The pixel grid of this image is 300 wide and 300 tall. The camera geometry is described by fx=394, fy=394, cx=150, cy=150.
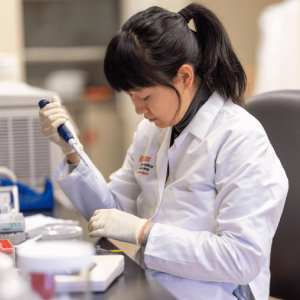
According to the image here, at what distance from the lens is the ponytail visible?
933 millimetres

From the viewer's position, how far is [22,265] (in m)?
0.43

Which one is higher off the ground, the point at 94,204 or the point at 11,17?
the point at 11,17

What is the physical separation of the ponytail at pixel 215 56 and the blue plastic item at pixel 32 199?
2.22 feet

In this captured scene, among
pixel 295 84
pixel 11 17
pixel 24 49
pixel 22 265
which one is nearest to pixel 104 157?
pixel 24 49

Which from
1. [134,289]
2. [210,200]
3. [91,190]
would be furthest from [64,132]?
[134,289]

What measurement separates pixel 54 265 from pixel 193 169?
0.54 meters

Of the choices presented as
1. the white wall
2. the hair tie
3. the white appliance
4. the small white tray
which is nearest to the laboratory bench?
the small white tray

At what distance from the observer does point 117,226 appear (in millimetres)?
865

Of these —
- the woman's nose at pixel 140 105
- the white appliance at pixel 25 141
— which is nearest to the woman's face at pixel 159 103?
the woman's nose at pixel 140 105

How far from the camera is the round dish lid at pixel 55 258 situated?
0.41 m

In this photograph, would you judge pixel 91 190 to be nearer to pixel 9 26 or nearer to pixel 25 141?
pixel 25 141

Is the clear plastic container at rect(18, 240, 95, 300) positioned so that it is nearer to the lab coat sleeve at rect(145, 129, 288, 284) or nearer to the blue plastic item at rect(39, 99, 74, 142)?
the lab coat sleeve at rect(145, 129, 288, 284)

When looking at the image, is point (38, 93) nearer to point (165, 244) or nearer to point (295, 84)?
point (165, 244)

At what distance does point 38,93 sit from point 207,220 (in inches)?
35.3
